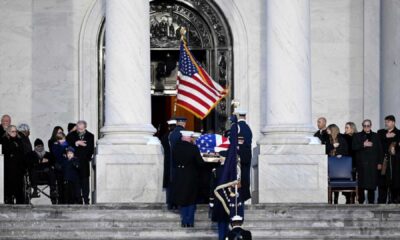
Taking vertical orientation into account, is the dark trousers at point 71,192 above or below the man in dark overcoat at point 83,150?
below

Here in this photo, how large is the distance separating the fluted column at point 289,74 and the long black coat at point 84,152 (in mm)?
3791

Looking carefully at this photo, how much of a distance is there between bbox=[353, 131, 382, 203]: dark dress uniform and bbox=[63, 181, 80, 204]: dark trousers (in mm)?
6145

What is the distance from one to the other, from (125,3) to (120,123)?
2.59 m

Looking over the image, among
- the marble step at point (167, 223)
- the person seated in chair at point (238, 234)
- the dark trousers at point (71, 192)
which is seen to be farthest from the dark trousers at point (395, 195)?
the person seated in chair at point (238, 234)

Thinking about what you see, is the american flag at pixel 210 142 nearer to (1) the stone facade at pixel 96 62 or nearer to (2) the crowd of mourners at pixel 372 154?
(2) the crowd of mourners at pixel 372 154

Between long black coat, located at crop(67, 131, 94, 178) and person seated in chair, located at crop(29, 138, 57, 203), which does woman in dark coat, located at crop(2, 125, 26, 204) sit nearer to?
person seated in chair, located at crop(29, 138, 57, 203)

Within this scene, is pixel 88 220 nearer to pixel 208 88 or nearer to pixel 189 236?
pixel 189 236

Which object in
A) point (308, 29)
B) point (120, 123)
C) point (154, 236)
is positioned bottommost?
point (154, 236)

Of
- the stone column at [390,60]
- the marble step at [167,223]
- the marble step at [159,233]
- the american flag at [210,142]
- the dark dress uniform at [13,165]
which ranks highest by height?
the stone column at [390,60]

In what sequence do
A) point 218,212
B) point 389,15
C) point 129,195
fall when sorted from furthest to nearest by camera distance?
1. point 389,15
2. point 129,195
3. point 218,212

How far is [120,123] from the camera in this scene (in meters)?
32.1

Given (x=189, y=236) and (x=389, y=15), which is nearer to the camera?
(x=189, y=236)

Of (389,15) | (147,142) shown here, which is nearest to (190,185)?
(147,142)

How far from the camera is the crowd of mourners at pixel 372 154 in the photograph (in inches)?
1270
